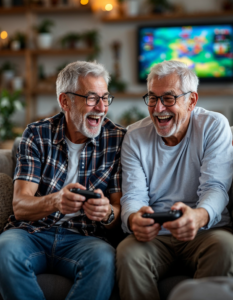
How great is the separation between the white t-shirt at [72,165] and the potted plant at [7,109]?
2259 millimetres

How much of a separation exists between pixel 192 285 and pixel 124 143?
95 cm

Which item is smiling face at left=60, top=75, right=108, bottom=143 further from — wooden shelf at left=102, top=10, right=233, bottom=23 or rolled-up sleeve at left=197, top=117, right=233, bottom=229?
wooden shelf at left=102, top=10, right=233, bottom=23

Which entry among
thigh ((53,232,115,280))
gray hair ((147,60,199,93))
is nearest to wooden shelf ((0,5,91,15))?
gray hair ((147,60,199,93))

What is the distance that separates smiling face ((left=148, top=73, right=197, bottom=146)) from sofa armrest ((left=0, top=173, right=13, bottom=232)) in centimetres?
77

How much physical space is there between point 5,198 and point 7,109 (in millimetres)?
2276

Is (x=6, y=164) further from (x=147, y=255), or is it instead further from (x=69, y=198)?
(x=147, y=255)

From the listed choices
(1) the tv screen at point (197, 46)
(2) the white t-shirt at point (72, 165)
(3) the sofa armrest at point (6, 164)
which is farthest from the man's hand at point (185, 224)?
(1) the tv screen at point (197, 46)

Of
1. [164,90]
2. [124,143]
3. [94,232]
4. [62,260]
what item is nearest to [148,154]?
[124,143]

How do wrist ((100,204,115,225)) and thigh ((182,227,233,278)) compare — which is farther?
wrist ((100,204,115,225))

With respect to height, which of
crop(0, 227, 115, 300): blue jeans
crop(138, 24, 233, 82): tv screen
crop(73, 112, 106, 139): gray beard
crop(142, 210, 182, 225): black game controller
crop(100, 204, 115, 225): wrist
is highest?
crop(138, 24, 233, 82): tv screen

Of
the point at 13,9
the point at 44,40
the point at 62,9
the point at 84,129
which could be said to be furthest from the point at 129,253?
the point at 13,9

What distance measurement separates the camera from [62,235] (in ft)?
5.43

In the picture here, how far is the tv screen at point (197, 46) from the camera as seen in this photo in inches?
180

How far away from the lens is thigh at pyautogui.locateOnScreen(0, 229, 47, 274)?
144cm
